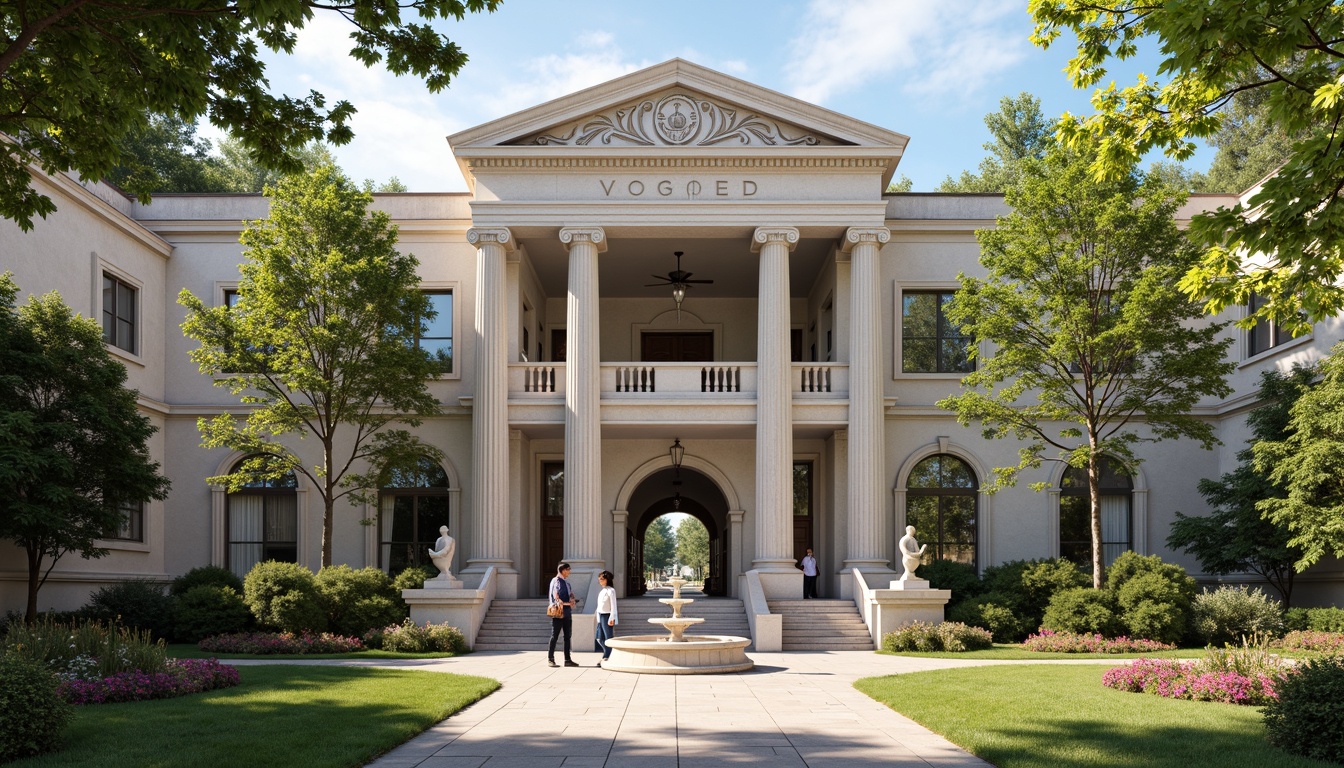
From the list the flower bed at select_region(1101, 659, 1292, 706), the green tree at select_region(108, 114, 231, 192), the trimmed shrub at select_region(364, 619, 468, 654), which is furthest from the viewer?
the green tree at select_region(108, 114, 231, 192)

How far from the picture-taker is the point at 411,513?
31156mm

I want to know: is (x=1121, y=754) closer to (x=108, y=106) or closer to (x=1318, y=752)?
(x=1318, y=752)

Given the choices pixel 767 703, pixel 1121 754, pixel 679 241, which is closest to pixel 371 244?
pixel 679 241

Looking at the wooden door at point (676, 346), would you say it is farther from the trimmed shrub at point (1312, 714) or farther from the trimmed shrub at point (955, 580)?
the trimmed shrub at point (1312, 714)

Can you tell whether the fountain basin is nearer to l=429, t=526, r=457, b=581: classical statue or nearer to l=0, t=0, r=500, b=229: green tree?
l=429, t=526, r=457, b=581: classical statue

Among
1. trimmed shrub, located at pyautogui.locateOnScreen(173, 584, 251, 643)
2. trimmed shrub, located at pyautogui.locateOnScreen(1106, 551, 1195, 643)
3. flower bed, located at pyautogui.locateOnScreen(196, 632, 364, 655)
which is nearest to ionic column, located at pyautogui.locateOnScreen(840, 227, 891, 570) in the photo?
Answer: trimmed shrub, located at pyautogui.locateOnScreen(1106, 551, 1195, 643)

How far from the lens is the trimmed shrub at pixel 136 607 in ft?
79.7

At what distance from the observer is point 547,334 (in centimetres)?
3597

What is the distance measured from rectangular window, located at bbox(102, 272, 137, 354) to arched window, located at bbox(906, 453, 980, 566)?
826 inches

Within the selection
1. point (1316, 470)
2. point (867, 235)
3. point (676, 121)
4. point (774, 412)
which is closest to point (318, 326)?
point (676, 121)

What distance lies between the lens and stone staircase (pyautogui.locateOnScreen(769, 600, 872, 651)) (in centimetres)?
2497

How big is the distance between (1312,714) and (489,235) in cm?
2164

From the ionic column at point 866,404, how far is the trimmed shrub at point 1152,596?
5635 mm

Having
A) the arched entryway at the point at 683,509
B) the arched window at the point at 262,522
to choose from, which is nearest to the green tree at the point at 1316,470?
the arched entryway at the point at 683,509
